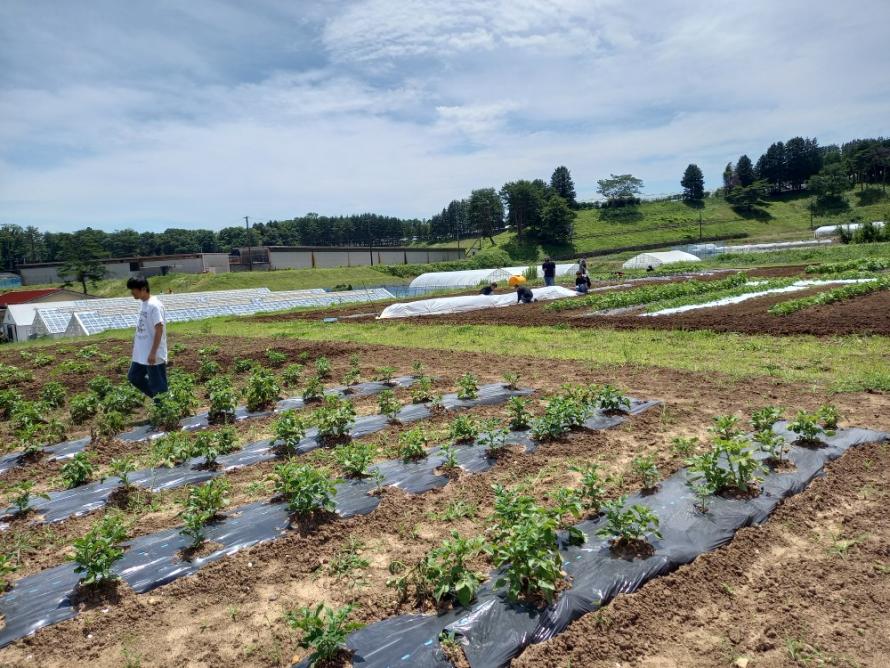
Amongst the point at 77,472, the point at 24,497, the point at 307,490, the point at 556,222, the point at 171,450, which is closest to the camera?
the point at 307,490

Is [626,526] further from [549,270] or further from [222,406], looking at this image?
[549,270]

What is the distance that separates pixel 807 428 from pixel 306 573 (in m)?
4.74

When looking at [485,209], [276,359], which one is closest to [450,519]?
[276,359]

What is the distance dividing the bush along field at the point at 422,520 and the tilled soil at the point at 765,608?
0.9 inches

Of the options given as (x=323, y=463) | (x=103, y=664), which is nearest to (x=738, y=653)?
(x=103, y=664)

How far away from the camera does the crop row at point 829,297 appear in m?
14.4

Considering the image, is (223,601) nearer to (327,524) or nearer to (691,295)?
(327,524)

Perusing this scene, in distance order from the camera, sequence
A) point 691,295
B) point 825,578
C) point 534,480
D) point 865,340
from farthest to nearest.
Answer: point 691,295
point 865,340
point 534,480
point 825,578

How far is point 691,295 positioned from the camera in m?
19.8

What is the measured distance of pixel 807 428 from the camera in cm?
506

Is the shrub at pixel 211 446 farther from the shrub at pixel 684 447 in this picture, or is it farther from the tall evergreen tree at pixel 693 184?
the tall evergreen tree at pixel 693 184

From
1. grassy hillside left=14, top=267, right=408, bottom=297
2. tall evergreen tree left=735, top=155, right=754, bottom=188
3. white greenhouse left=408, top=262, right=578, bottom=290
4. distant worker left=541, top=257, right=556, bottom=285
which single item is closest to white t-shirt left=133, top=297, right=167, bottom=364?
distant worker left=541, top=257, right=556, bottom=285

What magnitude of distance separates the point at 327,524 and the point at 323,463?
141 cm

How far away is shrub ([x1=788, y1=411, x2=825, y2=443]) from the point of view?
5047 mm
